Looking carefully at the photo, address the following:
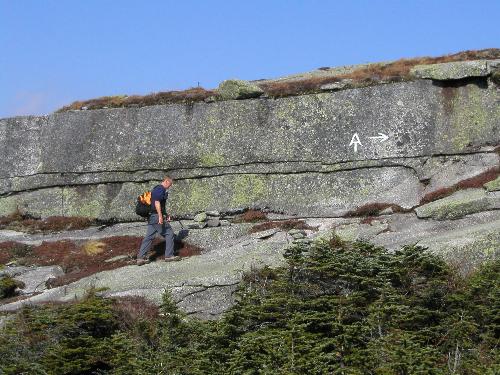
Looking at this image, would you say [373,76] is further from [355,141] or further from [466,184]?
[466,184]

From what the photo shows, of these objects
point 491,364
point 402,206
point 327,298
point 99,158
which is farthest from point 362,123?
point 491,364

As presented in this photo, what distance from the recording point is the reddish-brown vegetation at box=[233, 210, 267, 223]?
27.7 metres

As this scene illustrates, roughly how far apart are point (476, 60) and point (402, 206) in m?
6.93

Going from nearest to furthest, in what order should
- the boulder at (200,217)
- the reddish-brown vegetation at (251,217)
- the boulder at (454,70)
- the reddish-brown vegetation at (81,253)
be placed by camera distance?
the reddish-brown vegetation at (81,253), the reddish-brown vegetation at (251,217), the boulder at (454,70), the boulder at (200,217)

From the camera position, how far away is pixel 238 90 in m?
30.7

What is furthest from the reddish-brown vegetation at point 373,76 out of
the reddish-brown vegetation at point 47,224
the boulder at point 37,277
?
the boulder at point 37,277

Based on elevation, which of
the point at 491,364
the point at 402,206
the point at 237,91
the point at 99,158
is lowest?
the point at 491,364

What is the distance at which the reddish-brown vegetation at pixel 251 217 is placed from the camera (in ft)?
90.9

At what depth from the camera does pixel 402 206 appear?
85.6ft

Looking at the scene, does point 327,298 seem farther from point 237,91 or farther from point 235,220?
point 237,91

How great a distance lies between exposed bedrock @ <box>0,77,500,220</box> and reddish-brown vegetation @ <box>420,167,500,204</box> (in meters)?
0.63

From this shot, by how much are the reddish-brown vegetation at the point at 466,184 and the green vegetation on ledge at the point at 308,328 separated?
6675 mm

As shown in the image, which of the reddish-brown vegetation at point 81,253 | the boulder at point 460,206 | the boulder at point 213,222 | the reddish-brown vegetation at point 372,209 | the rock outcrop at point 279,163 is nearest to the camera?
the boulder at point 460,206

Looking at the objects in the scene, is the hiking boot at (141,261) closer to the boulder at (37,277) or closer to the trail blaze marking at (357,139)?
the boulder at (37,277)
